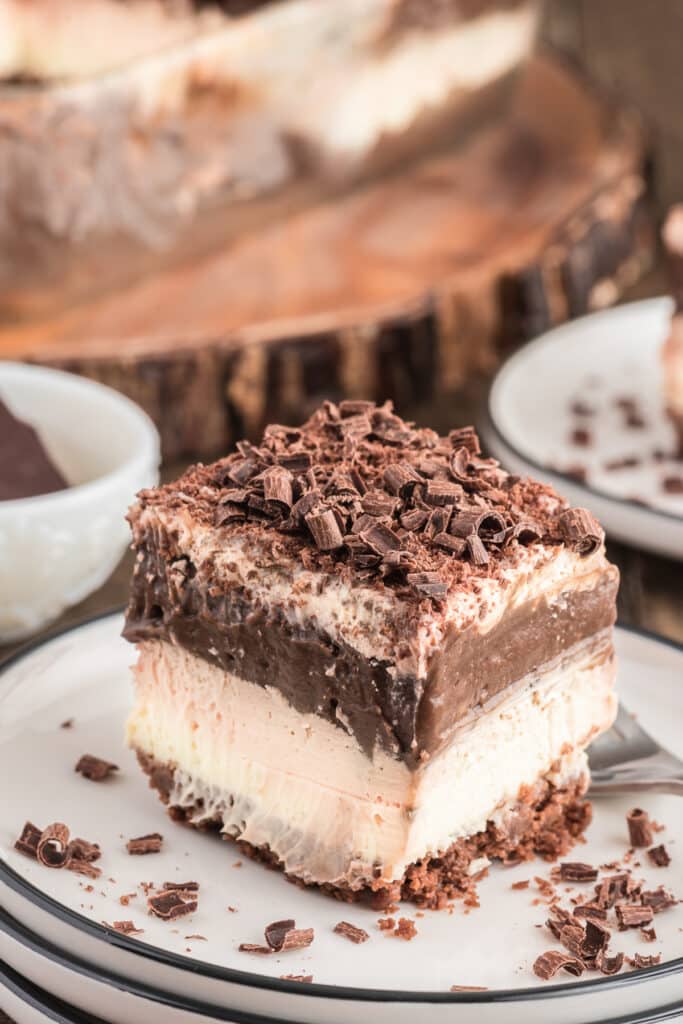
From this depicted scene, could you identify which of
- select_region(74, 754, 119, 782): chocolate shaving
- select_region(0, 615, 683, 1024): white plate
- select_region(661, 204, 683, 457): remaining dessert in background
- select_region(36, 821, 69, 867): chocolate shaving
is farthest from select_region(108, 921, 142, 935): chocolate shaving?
select_region(661, 204, 683, 457): remaining dessert in background

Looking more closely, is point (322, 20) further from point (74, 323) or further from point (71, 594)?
point (71, 594)

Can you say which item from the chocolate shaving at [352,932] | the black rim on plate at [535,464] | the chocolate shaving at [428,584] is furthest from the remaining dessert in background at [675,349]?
the chocolate shaving at [352,932]

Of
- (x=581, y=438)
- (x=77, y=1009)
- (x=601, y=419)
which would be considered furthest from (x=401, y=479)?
(x=601, y=419)

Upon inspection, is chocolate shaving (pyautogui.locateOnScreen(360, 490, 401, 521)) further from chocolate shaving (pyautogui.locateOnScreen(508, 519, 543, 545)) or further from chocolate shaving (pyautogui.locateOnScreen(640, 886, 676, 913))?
chocolate shaving (pyautogui.locateOnScreen(640, 886, 676, 913))

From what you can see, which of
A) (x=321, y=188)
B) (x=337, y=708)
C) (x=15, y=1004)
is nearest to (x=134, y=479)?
(x=337, y=708)

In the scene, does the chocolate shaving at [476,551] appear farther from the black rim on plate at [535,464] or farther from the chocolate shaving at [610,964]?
the black rim on plate at [535,464]

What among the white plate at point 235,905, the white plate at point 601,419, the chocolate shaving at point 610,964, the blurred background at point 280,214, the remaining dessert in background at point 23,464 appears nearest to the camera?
the white plate at point 235,905
